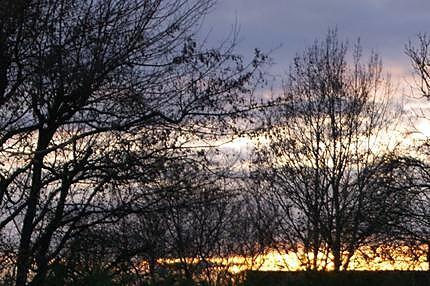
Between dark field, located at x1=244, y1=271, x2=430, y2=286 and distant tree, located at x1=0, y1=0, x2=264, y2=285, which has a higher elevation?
distant tree, located at x1=0, y1=0, x2=264, y2=285

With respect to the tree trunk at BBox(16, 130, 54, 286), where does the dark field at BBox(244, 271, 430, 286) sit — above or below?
below

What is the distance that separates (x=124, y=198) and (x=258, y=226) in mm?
19557

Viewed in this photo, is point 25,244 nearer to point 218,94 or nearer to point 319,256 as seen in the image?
point 218,94

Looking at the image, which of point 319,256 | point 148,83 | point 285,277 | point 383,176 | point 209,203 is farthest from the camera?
point 319,256

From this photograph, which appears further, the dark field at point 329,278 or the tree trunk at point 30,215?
the tree trunk at point 30,215

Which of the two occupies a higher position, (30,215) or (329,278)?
(30,215)

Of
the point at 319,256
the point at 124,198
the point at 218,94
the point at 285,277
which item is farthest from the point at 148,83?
the point at 319,256

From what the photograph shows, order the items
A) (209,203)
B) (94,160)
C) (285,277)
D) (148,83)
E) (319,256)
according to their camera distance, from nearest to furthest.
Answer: (285,277), (148,83), (94,160), (209,203), (319,256)

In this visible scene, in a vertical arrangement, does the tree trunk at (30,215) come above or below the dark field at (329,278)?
above

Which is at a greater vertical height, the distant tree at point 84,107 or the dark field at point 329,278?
the distant tree at point 84,107

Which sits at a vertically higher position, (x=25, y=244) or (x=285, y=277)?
(x=25, y=244)

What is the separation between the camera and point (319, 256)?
27.8 metres

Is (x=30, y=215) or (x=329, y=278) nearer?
(x=329, y=278)

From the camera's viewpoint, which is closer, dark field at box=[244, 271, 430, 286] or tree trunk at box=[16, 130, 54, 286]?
dark field at box=[244, 271, 430, 286]
